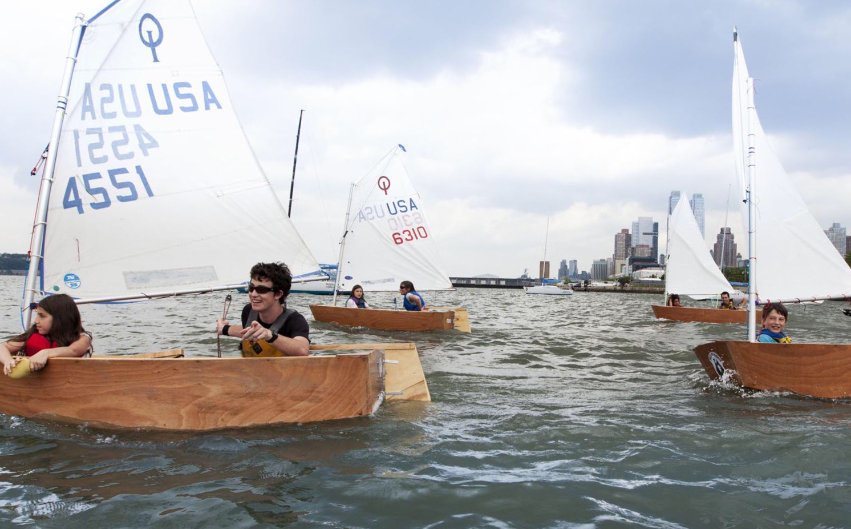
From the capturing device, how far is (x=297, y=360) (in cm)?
507

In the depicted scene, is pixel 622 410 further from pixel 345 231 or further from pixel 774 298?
pixel 345 231

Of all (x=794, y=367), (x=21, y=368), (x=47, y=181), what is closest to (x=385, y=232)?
(x=47, y=181)

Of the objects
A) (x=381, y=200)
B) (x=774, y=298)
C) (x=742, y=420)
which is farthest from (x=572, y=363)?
(x=381, y=200)

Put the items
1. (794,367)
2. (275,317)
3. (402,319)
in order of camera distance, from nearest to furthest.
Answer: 1. (275,317)
2. (794,367)
3. (402,319)

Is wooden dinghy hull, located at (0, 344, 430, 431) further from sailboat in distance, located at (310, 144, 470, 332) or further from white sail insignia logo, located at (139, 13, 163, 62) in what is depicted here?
sailboat in distance, located at (310, 144, 470, 332)

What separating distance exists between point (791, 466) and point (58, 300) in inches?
257

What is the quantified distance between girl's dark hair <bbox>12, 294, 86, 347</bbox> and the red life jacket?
7 centimetres

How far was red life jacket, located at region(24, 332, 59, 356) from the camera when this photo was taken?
5.50 metres

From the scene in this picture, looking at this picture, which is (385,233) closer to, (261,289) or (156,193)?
(156,193)

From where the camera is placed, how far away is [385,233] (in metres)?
20.6

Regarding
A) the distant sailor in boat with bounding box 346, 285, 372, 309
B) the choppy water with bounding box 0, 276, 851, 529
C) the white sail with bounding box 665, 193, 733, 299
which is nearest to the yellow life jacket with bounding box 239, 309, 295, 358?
the choppy water with bounding box 0, 276, 851, 529

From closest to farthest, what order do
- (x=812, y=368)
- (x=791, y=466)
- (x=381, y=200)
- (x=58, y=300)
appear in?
1. (x=791, y=466)
2. (x=58, y=300)
3. (x=812, y=368)
4. (x=381, y=200)

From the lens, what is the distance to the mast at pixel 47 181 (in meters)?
6.47

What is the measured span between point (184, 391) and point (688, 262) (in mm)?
28731
